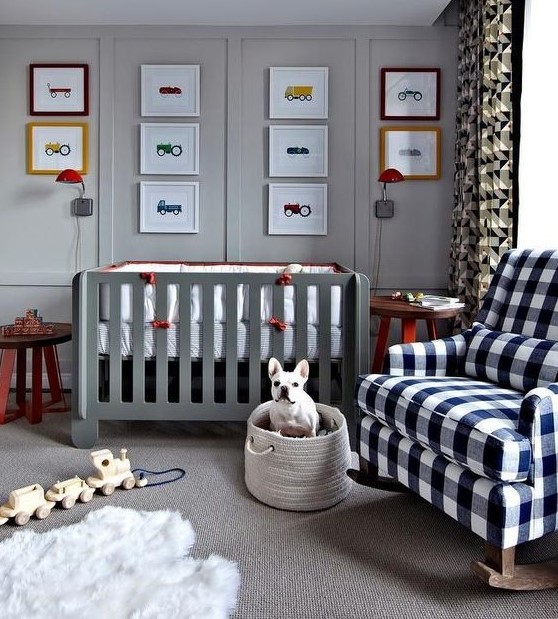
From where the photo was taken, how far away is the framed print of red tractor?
138 inches

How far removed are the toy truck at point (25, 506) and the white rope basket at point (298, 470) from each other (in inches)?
26.7

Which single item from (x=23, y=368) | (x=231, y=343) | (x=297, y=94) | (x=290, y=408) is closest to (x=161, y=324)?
(x=231, y=343)

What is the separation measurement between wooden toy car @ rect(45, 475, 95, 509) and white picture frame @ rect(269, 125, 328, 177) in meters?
2.19

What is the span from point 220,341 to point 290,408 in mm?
661

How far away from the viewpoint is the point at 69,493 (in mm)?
1920

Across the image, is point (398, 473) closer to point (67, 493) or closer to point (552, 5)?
point (67, 493)

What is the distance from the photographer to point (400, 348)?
2.08m

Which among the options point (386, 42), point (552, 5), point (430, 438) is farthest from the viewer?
point (386, 42)

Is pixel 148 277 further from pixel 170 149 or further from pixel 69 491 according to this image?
pixel 170 149

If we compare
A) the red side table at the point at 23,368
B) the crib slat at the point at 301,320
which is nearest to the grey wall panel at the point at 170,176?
the red side table at the point at 23,368

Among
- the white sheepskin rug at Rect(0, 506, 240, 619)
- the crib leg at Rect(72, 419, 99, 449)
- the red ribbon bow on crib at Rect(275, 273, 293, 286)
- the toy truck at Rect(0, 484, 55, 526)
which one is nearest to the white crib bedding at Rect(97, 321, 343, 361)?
the red ribbon bow on crib at Rect(275, 273, 293, 286)

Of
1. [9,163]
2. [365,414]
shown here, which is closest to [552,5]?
[365,414]

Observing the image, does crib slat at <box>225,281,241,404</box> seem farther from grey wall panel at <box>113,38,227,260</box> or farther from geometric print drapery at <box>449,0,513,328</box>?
geometric print drapery at <box>449,0,513,328</box>

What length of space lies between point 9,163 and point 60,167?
1.04 ft
